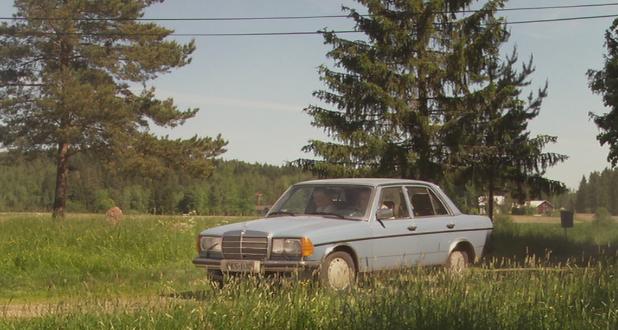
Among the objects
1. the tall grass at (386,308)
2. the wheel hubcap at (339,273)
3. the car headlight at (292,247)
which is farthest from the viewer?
the wheel hubcap at (339,273)

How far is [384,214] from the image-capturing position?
11.1 metres

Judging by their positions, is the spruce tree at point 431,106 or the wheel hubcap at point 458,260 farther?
the spruce tree at point 431,106

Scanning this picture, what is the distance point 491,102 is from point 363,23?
15.7 ft

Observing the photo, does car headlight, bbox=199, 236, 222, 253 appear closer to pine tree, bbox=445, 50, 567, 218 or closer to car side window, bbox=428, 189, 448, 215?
car side window, bbox=428, 189, 448, 215

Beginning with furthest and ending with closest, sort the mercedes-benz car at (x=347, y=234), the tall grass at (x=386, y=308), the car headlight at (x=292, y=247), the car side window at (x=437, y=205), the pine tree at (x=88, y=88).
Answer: the pine tree at (x=88, y=88)
the car side window at (x=437, y=205)
the mercedes-benz car at (x=347, y=234)
the car headlight at (x=292, y=247)
the tall grass at (x=386, y=308)

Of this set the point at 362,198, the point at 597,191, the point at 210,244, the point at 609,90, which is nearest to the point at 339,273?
the point at 362,198

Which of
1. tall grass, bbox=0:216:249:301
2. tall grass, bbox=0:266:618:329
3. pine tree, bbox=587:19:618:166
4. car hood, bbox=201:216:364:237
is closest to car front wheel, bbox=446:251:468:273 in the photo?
car hood, bbox=201:216:364:237

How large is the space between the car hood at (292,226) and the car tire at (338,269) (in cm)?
37

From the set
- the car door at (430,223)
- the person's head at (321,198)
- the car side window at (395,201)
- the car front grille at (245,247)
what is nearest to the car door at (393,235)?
the car side window at (395,201)

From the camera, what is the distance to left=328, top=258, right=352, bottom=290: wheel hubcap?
1009 cm

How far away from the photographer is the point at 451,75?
25.1 m

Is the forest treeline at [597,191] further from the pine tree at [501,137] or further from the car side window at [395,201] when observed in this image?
the car side window at [395,201]

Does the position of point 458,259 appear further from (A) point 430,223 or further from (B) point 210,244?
(B) point 210,244

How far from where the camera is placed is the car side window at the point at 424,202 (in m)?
11.9
